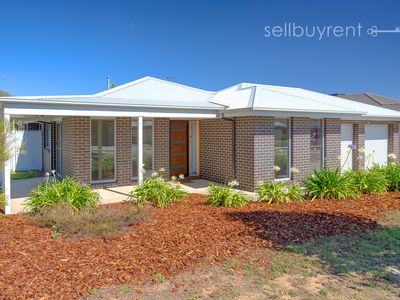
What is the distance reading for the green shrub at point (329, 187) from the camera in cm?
970

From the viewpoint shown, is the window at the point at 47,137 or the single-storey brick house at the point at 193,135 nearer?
the single-storey brick house at the point at 193,135

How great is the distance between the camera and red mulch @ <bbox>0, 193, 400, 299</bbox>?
4.23 metres

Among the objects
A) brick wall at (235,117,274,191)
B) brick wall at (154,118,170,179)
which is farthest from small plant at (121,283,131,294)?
brick wall at (154,118,170,179)

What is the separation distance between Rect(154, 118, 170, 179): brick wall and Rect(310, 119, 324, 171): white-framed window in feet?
17.2

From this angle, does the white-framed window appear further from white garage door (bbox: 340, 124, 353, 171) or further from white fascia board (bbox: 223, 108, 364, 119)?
white garage door (bbox: 340, 124, 353, 171)

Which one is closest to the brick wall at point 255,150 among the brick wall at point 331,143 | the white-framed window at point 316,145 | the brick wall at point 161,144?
the white-framed window at point 316,145

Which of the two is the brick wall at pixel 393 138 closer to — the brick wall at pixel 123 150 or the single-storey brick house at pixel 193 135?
the single-storey brick house at pixel 193 135

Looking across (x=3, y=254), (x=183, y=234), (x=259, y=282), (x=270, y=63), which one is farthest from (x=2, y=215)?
(x=270, y=63)

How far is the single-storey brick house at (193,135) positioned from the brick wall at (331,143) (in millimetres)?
37

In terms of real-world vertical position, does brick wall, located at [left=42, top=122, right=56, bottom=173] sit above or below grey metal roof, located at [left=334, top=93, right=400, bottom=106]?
below

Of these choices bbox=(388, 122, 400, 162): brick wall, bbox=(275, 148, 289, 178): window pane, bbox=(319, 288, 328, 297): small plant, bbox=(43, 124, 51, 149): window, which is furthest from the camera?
bbox=(388, 122, 400, 162): brick wall

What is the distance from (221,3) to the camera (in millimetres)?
14211

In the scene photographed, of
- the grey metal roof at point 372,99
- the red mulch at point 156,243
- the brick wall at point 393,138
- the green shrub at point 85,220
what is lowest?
the red mulch at point 156,243

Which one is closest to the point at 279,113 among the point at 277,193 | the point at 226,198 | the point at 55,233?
the point at 277,193
